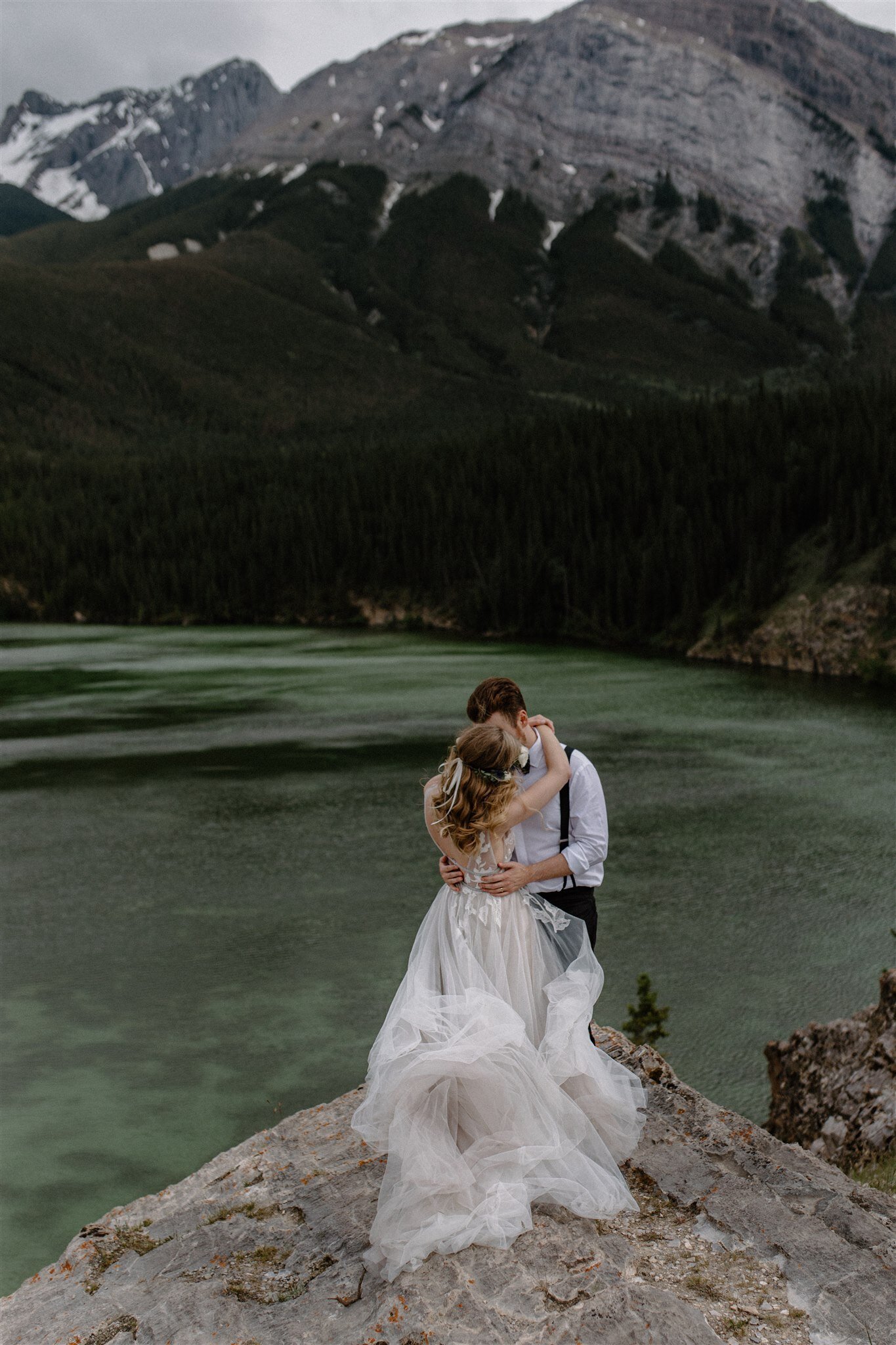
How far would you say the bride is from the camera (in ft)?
15.7

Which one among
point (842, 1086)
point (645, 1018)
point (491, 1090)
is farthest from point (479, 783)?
point (645, 1018)

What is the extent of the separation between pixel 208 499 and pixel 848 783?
3316 inches

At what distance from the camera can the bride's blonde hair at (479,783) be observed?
17.5 feet

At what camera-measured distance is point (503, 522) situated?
73375mm

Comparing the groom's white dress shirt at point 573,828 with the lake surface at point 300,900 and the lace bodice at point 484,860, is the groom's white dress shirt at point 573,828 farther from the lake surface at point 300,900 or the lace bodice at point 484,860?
the lake surface at point 300,900

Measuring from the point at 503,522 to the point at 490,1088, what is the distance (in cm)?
6944

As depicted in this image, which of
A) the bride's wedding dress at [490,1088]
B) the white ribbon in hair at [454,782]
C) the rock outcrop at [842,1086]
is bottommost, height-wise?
the rock outcrop at [842,1086]

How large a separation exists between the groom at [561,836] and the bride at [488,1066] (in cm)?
11

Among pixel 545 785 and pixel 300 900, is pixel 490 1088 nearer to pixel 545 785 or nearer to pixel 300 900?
pixel 545 785

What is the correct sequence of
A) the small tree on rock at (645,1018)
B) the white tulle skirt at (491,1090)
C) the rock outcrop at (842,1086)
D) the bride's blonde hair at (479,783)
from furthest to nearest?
the small tree on rock at (645,1018), the rock outcrop at (842,1086), the bride's blonde hair at (479,783), the white tulle skirt at (491,1090)

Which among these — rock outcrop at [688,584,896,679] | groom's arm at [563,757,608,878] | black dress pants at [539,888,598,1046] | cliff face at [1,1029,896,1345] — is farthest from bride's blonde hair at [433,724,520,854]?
rock outcrop at [688,584,896,679]

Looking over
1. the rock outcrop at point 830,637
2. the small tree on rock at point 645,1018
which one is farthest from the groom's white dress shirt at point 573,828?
the rock outcrop at point 830,637

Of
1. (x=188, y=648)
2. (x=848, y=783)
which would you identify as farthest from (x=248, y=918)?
(x=188, y=648)

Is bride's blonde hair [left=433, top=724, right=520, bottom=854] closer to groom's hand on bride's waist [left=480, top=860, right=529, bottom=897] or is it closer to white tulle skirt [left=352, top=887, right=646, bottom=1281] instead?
groom's hand on bride's waist [left=480, top=860, right=529, bottom=897]
